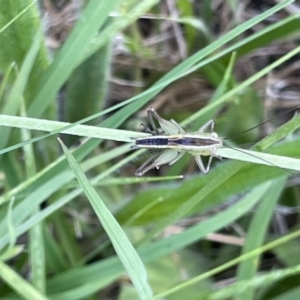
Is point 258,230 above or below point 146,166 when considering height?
below

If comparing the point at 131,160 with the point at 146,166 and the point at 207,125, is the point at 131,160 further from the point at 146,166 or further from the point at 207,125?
the point at 207,125

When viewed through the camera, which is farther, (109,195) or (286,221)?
(286,221)

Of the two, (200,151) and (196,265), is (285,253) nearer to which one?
(196,265)

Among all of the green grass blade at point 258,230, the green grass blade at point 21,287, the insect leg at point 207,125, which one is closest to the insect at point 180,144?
the insect leg at point 207,125

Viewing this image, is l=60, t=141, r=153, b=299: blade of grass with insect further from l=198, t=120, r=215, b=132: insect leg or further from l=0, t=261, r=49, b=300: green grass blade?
l=198, t=120, r=215, b=132: insect leg

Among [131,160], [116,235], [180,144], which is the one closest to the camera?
[116,235]

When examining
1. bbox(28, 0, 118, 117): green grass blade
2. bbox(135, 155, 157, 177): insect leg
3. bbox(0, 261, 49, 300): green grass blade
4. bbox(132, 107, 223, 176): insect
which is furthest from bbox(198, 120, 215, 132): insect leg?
bbox(0, 261, 49, 300): green grass blade

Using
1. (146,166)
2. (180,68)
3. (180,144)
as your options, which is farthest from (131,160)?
(180,68)

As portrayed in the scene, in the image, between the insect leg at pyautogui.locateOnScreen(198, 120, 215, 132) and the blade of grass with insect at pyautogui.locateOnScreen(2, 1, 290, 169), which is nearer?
the blade of grass with insect at pyautogui.locateOnScreen(2, 1, 290, 169)

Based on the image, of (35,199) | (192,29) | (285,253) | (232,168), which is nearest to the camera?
(232,168)

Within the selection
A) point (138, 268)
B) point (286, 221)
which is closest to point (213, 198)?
point (138, 268)

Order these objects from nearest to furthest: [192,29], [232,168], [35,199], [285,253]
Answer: [232,168], [35,199], [285,253], [192,29]
